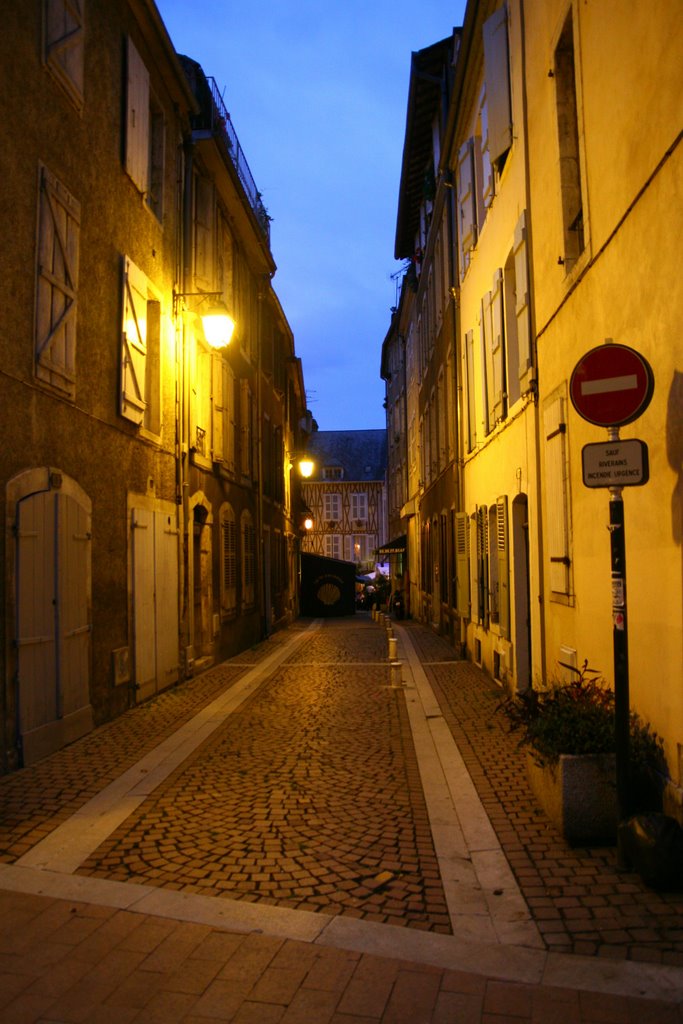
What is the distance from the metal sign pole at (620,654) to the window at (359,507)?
194 feet

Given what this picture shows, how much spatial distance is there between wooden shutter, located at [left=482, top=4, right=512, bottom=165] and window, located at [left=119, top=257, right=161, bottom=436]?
4520mm

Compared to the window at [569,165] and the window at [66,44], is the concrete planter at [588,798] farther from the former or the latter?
the window at [66,44]

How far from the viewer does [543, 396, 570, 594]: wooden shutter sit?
729 centimetres

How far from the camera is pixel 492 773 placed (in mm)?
6438

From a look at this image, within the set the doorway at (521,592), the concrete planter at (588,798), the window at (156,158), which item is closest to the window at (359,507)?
the window at (156,158)

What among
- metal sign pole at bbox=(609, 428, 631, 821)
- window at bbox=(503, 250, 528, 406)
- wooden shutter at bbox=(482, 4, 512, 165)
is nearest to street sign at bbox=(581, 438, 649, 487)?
metal sign pole at bbox=(609, 428, 631, 821)

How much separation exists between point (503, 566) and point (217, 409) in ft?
20.9

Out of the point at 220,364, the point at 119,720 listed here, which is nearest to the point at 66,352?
the point at 119,720

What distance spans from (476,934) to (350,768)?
10.00 ft

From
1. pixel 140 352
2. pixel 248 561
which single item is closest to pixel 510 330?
pixel 140 352

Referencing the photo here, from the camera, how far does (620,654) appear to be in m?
4.28

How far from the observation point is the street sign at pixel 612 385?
429 centimetres

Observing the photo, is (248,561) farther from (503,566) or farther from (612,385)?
(612,385)

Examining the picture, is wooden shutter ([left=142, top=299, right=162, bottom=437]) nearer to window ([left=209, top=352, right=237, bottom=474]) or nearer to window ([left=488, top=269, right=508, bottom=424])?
window ([left=209, top=352, right=237, bottom=474])
